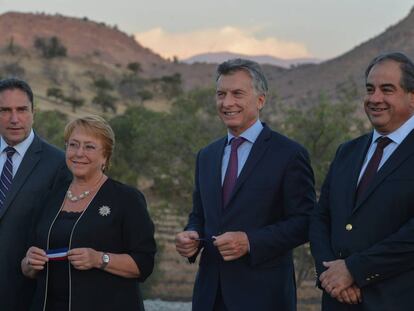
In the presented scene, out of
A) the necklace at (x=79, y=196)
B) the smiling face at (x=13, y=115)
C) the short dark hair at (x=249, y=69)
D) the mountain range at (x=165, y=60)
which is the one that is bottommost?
the necklace at (x=79, y=196)

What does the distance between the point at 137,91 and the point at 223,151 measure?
59181mm

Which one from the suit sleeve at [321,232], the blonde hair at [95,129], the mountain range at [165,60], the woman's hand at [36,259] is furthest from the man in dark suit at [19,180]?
the mountain range at [165,60]

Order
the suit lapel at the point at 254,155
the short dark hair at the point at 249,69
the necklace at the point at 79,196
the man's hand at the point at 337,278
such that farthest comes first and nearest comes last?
the short dark hair at the point at 249,69 → the suit lapel at the point at 254,155 → the necklace at the point at 79,196 → the man's hand at the point at 337,278

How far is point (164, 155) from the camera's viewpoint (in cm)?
1641

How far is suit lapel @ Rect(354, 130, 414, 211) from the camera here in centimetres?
412

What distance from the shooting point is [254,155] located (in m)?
4.76

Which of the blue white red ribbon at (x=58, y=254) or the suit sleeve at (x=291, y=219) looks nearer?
the blue white red ribbon at (x=58, y=254)

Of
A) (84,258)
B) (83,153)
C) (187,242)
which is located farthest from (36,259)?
(187,242)

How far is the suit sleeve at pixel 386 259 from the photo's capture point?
3938mm

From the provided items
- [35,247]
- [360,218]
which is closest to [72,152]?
[35,247]

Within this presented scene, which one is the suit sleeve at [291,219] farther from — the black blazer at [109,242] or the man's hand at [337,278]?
the black blazer at [109,242]

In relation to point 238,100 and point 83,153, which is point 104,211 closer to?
point 83,153

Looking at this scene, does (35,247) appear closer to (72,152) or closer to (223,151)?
(72,152)

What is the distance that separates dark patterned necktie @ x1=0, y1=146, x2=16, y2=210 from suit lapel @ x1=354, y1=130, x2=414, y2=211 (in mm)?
2502
